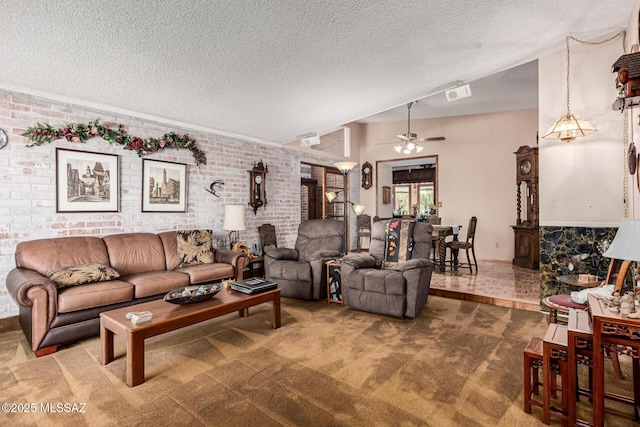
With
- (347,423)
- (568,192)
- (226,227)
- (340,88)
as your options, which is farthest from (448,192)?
(347,423)

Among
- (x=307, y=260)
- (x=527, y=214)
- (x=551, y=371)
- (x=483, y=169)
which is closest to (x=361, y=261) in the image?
(x=307, y=260)

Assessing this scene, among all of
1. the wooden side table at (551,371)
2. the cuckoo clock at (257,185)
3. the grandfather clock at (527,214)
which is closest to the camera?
the wooden side table at (551,371)

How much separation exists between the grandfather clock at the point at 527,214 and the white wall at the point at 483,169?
32 cm

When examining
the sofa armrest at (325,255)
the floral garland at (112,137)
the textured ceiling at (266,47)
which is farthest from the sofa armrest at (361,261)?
the floral garland at (112,137)

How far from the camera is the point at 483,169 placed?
272 inches

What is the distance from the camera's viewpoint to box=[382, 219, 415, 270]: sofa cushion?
3988 mm

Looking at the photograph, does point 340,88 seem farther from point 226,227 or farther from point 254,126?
point 226,227

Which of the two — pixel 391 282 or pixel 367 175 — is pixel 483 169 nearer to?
pixel 367 175

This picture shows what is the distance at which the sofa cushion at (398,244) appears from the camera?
13.1 ft

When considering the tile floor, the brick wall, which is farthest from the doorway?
the brick wall

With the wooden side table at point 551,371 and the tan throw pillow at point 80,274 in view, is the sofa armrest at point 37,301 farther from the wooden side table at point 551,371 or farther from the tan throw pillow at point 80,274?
the wooden side table at point 551,371

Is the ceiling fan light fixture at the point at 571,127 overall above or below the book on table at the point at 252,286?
above

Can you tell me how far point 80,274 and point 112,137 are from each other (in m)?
1.70

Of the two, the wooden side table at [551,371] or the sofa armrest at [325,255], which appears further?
the sofa armrest at [325,255]
